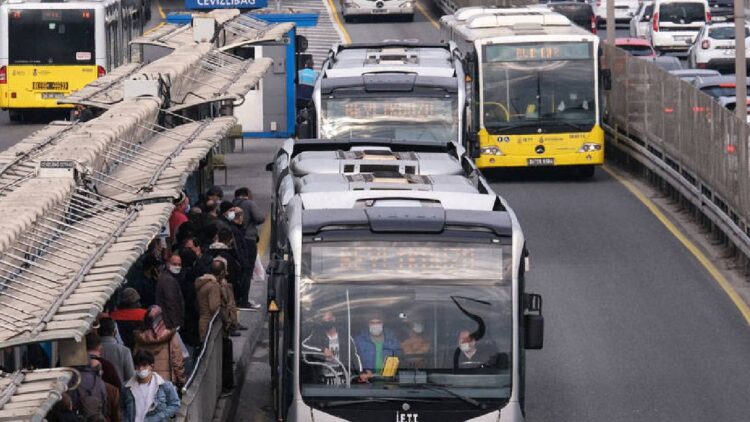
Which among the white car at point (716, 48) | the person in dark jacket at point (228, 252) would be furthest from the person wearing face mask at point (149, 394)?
the white car at point (716, 48)

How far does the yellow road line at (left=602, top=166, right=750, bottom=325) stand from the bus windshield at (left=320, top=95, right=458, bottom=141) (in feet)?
13.2

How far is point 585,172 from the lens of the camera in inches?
1510

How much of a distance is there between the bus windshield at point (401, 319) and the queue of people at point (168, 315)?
4.44 feet

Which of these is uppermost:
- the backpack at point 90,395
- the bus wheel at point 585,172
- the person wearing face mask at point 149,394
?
the backpack at point 90,395

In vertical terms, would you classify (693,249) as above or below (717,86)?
below

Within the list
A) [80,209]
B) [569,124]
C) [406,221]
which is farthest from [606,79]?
[80,209]

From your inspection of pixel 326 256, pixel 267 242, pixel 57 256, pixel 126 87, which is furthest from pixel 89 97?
pixel 57 256

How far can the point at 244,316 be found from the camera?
24.5 m

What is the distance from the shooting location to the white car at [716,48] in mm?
55781

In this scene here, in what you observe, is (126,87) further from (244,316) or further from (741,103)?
(741,103)

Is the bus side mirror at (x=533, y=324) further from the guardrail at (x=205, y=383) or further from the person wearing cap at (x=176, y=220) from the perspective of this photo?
the person wearing cap at (x=176, y=220)

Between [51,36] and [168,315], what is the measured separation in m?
27.6

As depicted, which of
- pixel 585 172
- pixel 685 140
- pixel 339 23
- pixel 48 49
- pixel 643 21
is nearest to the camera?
pixel 685 140

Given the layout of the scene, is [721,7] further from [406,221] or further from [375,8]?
[406,221]
